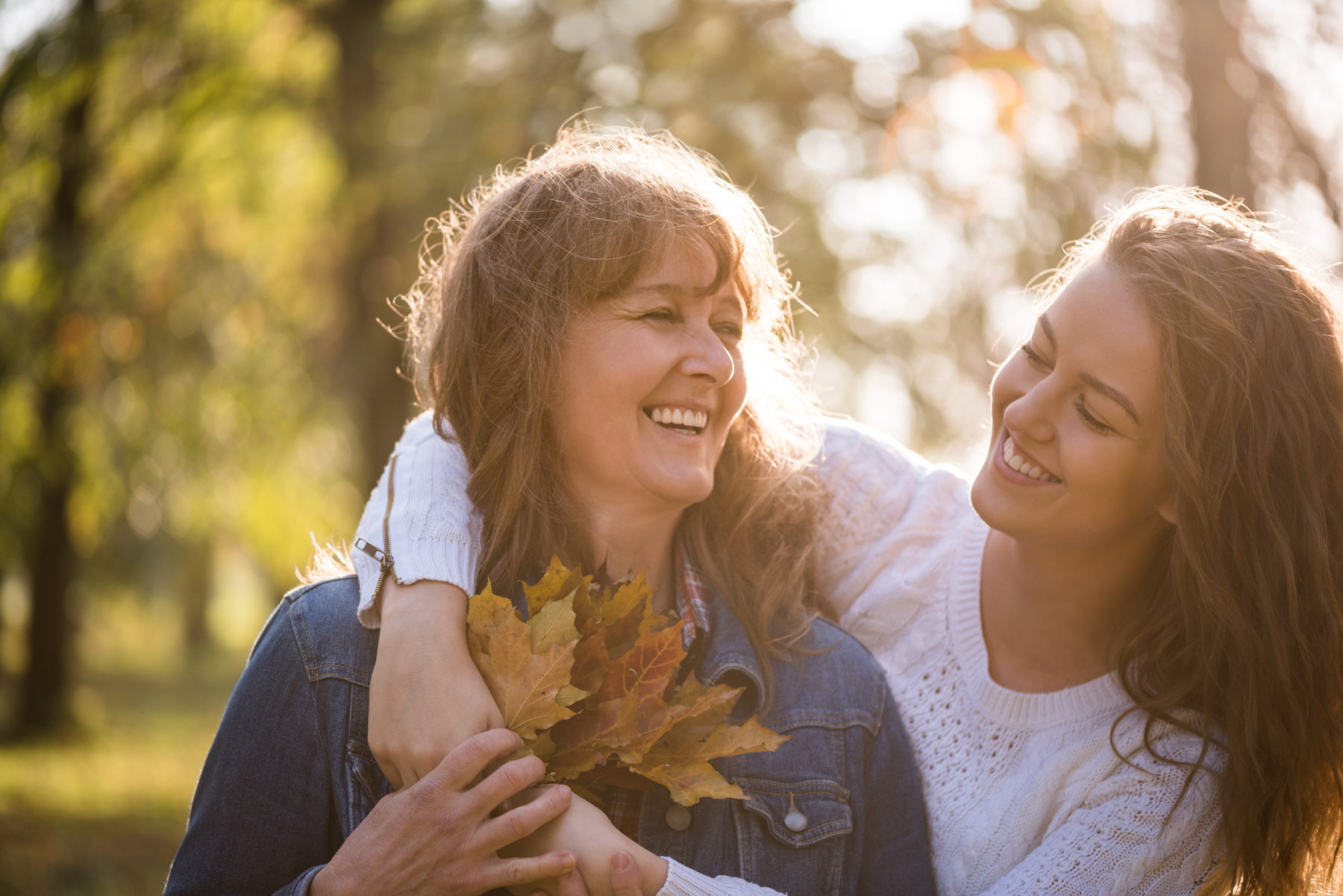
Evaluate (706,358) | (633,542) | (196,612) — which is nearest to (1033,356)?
(706,358)

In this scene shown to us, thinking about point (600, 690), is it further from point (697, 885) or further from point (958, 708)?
point (958, 708)

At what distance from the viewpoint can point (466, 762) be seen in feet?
5.71

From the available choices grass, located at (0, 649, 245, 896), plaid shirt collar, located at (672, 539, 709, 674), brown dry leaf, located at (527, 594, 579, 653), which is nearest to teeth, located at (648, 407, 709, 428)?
plaid shirt collar, located at (672, 539, 709, 674)

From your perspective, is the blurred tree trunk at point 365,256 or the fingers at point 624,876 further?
the blurred tree trunk at point 365,256

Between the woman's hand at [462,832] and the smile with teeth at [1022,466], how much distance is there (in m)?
1.20

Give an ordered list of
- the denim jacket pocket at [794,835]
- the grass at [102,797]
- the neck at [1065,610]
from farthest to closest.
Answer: the grass at [102,797] < the neck at [1065,610] < the denim jacket pocket at [794,835]

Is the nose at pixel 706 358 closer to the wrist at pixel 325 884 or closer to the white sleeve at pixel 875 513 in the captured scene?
the white sleeve at pixel 875 513

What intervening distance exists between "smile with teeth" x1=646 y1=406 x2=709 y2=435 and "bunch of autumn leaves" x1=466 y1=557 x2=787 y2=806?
39 centimetres

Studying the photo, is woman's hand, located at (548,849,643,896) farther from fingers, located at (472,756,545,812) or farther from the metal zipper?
the metal zipper

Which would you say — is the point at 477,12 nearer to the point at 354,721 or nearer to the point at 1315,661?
the point at 354,721

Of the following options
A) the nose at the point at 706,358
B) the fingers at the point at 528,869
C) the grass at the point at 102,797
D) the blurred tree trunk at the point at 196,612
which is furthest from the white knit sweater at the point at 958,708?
the blurred tree trunk at the point at 196,612

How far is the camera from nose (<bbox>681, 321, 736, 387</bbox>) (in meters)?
2.17

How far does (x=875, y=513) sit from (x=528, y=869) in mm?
1330

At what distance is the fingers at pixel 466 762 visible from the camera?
5.70 ft
